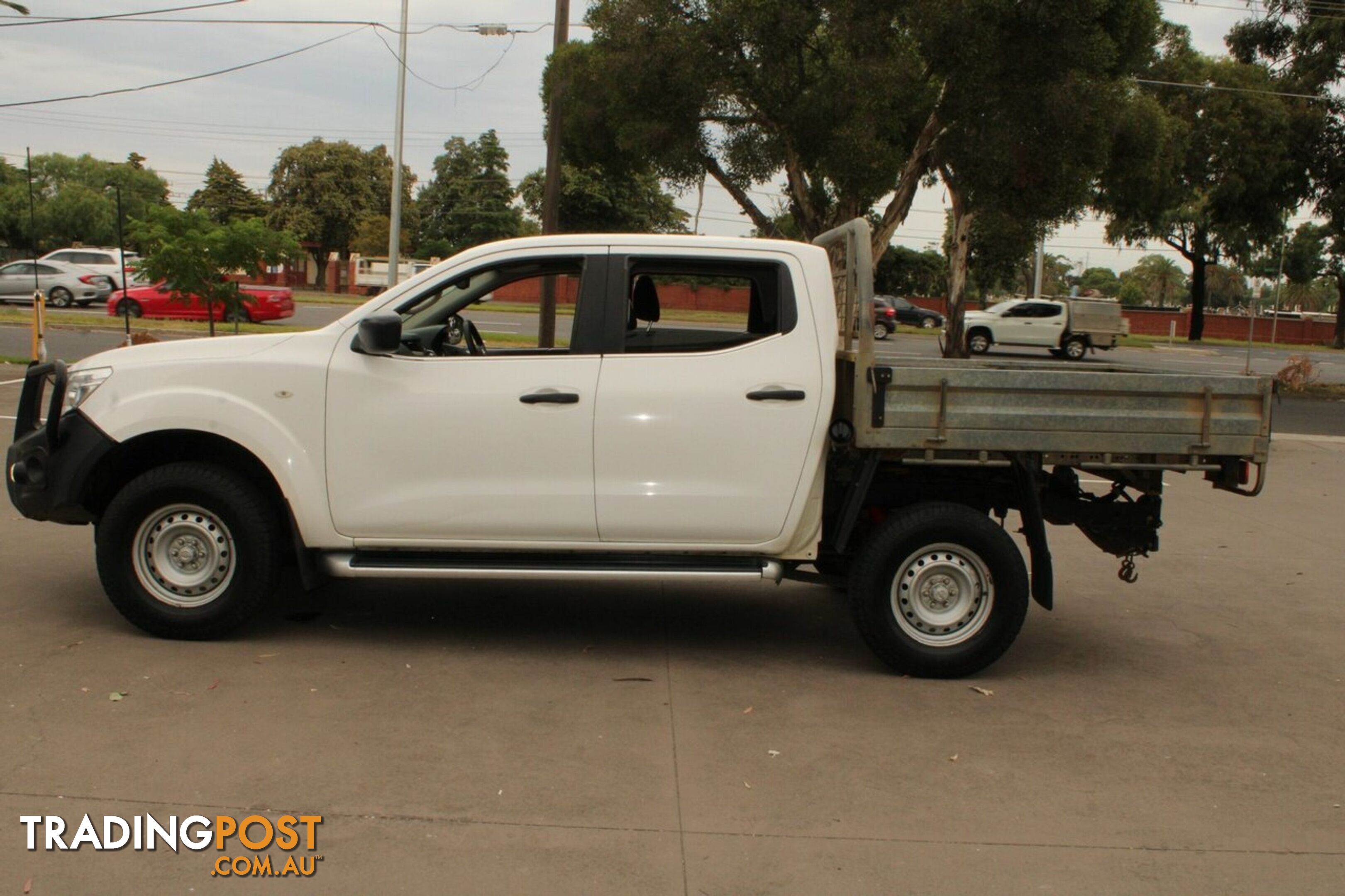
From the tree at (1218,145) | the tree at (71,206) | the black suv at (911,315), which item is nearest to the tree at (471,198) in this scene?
the tree at (71,206)

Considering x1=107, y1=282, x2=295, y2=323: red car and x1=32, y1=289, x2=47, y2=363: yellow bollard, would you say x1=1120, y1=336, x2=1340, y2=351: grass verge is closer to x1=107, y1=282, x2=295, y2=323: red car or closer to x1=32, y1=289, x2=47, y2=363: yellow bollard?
x1=107, y1=282, x2=295, y2=323: red car

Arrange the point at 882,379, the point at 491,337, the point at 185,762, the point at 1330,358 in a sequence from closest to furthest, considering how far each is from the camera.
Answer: the point at 185,762
the point at 882,379
the point at 491,337
the point at 1330,358

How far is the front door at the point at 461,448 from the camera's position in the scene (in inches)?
236

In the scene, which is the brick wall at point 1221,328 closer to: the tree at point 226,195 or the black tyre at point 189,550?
the tree at point 226,195

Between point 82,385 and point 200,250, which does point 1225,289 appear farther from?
point 82,385

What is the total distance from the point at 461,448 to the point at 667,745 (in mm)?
1752

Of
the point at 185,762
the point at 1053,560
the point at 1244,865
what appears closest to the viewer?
the point at 1244,865

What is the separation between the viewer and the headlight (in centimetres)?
616

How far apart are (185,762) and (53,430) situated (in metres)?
2.22

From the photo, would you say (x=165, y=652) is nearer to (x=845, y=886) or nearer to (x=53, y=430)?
(x=53, y=430)

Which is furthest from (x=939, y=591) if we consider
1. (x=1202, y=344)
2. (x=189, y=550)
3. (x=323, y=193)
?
(x=323, y=193)

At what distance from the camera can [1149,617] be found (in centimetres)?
762

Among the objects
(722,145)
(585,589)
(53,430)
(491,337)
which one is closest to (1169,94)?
(722,145)

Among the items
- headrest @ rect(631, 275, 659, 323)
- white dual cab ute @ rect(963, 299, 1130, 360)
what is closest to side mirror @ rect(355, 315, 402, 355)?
headrest @ rect(631, 275, 659, 323)
